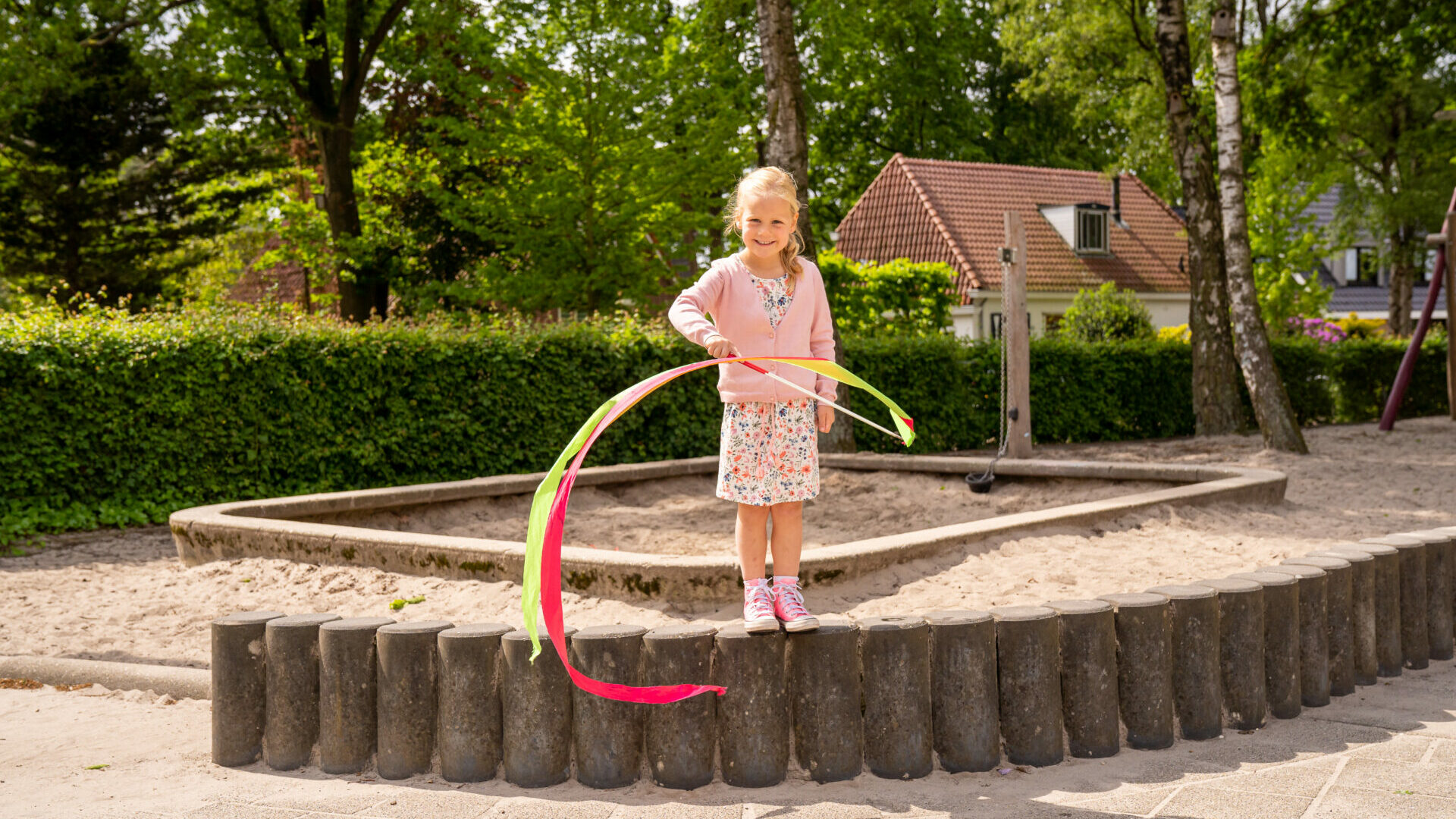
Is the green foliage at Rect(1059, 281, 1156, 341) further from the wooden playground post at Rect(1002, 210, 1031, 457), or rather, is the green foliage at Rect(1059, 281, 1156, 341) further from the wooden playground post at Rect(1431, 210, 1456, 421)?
the wooden playground post at Rect(1002, 210, 1031, 457)

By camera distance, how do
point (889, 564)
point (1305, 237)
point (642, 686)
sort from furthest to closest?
point (1305, 237) → point (889, 564) → point (642, 686)

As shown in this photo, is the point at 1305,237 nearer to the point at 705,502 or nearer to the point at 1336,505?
the point at 1336,505

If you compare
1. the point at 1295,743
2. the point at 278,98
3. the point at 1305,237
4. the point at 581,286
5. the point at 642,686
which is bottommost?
the point at 1295,743

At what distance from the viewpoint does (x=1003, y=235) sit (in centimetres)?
2841

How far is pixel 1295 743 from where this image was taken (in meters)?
3.67

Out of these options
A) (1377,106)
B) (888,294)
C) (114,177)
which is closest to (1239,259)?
(888,294)

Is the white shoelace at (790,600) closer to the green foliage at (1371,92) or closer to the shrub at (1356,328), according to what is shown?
the green foliage at (1371,92)

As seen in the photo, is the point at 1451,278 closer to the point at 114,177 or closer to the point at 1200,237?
the point at 1200,237

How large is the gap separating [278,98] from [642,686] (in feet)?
65.8

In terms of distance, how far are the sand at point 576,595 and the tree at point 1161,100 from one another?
6.25 meters

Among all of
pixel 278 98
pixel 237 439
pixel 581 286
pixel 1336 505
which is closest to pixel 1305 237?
pixel 581 286

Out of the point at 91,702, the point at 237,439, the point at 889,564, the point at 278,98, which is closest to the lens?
the point at 91,702

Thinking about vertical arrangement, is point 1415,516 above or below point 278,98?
below

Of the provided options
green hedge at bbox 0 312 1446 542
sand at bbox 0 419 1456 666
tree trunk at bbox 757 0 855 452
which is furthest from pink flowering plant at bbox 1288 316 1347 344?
sand at bbox 0 419 1456 666
